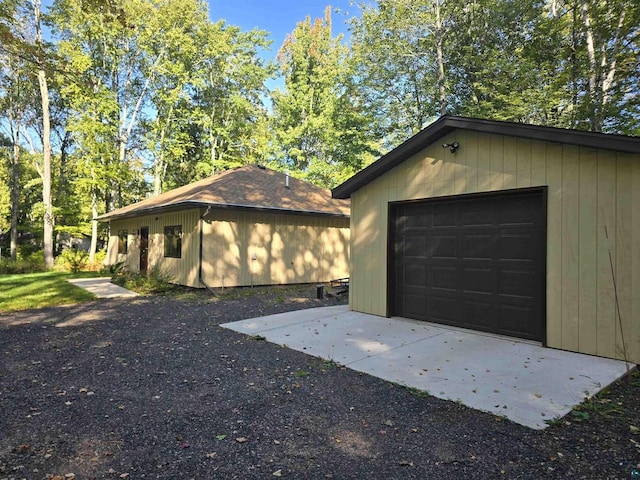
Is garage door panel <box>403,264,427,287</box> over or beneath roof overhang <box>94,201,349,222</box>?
beneath

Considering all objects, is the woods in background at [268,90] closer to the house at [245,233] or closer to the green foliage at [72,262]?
the green foliage at [72,262]

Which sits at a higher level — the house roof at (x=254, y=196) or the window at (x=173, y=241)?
the house roof at (x=254, y=196)

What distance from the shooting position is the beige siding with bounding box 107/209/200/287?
11510 mm

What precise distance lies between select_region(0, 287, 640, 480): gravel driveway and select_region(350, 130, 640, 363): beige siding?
39.8 inches

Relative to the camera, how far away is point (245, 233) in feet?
40.0

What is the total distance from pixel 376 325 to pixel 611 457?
4218 millimetres

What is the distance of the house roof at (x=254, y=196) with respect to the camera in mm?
11438

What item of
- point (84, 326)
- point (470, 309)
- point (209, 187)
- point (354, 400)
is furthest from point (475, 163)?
point (209, 187)

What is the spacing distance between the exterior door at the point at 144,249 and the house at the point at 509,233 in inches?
409

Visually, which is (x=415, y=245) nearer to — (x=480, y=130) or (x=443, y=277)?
(x=443, y=277)

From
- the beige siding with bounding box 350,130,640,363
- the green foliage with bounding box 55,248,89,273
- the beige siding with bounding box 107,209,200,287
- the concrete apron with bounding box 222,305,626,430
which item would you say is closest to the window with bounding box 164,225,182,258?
the beige siding with bounding box 107,209,200,287

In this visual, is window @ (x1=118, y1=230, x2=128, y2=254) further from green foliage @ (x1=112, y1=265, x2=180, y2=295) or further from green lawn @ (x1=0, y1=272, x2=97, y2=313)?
green lawn @ (x1=0, y1=272, x2=97, y2=313)

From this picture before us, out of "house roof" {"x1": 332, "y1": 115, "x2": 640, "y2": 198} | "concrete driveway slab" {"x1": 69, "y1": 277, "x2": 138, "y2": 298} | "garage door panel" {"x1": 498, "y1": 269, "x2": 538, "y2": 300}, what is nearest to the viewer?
"house roof" {"x1": 332, "y1": 115, "x2": 640, "y2": 198}

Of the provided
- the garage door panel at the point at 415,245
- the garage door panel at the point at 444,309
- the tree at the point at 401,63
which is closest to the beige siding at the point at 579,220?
the garage door panel at the point at 415,245
